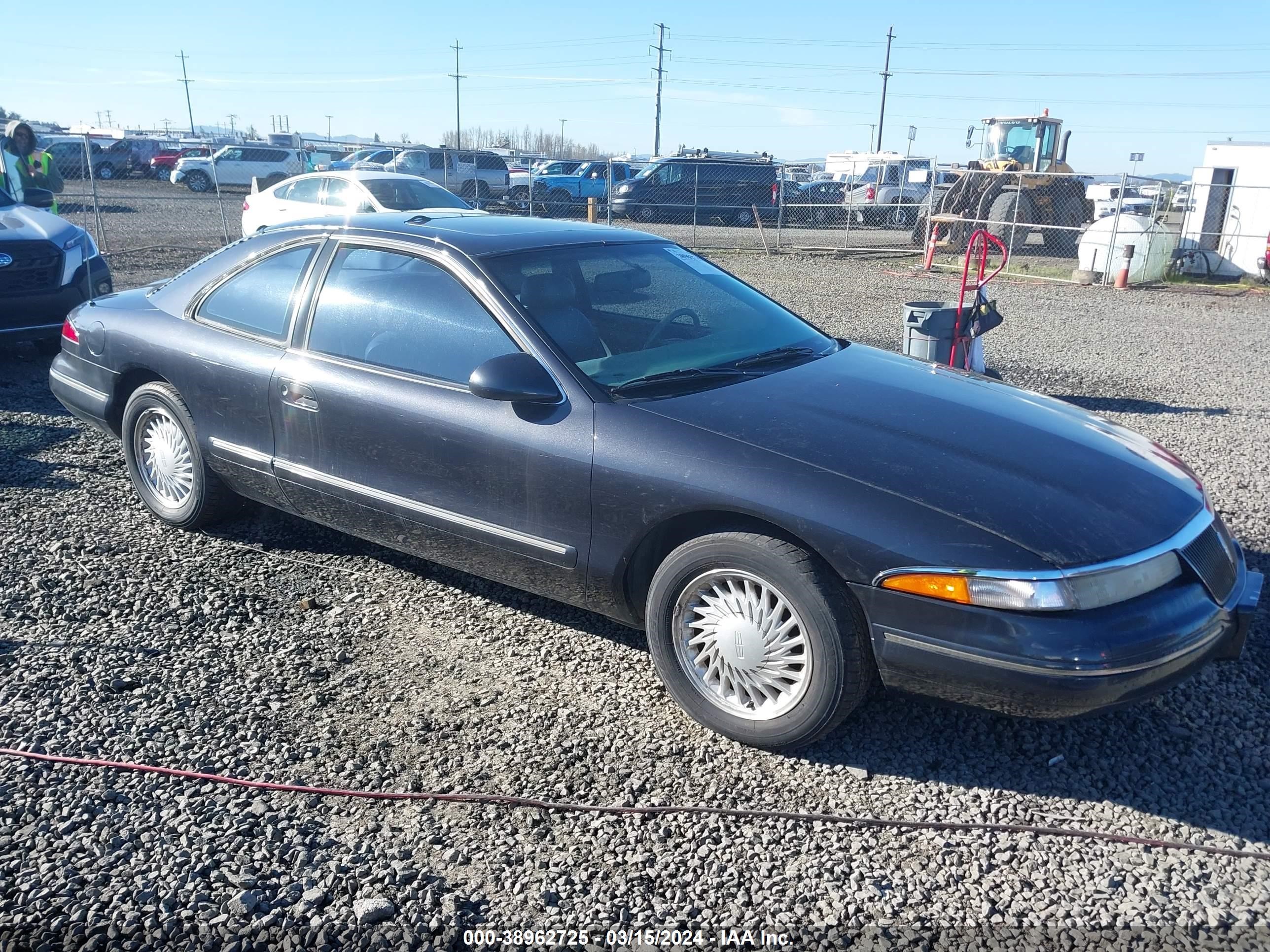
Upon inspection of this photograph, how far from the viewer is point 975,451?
3.20 metres

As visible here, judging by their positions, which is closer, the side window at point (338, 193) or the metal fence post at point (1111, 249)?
the side window at point (338, 193)

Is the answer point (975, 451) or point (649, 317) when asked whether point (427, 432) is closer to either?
point (649, 317)

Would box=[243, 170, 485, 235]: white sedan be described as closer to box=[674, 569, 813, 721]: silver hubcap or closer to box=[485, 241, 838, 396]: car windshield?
box=[485, 241, 838, 396]: car windshield

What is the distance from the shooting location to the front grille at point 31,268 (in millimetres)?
7691

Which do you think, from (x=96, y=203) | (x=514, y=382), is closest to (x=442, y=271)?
(x=514, y=382)

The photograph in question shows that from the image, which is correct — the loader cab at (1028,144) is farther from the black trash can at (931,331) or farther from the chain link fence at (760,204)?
the black trash can at (931,331)

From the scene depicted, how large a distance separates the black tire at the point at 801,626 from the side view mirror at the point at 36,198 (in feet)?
28.8

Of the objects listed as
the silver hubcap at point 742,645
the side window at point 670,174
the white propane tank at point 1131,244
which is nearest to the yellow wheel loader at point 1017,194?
the white propane tank at point 1131,244

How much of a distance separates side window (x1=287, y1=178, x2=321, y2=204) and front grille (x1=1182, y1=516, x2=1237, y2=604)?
1376cm

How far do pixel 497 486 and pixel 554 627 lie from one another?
745mm

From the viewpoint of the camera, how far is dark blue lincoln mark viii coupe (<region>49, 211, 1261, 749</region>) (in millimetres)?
2773

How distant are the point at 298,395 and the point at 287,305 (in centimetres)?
45

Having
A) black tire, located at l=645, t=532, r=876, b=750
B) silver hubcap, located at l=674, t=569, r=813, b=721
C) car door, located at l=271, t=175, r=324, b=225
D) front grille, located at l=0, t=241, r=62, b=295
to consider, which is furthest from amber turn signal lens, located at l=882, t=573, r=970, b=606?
car door, located at l=271, t=175, r=324, b=225

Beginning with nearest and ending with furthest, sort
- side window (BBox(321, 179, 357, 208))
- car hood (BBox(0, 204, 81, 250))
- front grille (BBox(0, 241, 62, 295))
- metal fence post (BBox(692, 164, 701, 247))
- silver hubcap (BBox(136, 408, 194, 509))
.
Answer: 1. silver hubcap (BBox(136, 408, 194, 509))
2. front grille (BBox(0, 241, 62, 295))
3. car hood (BBox(0, 204, 81, 250))
4. side window (BBox(321, 179, 357, 208))
5. metal fence post (BBox(692, 164, 701, 247))
